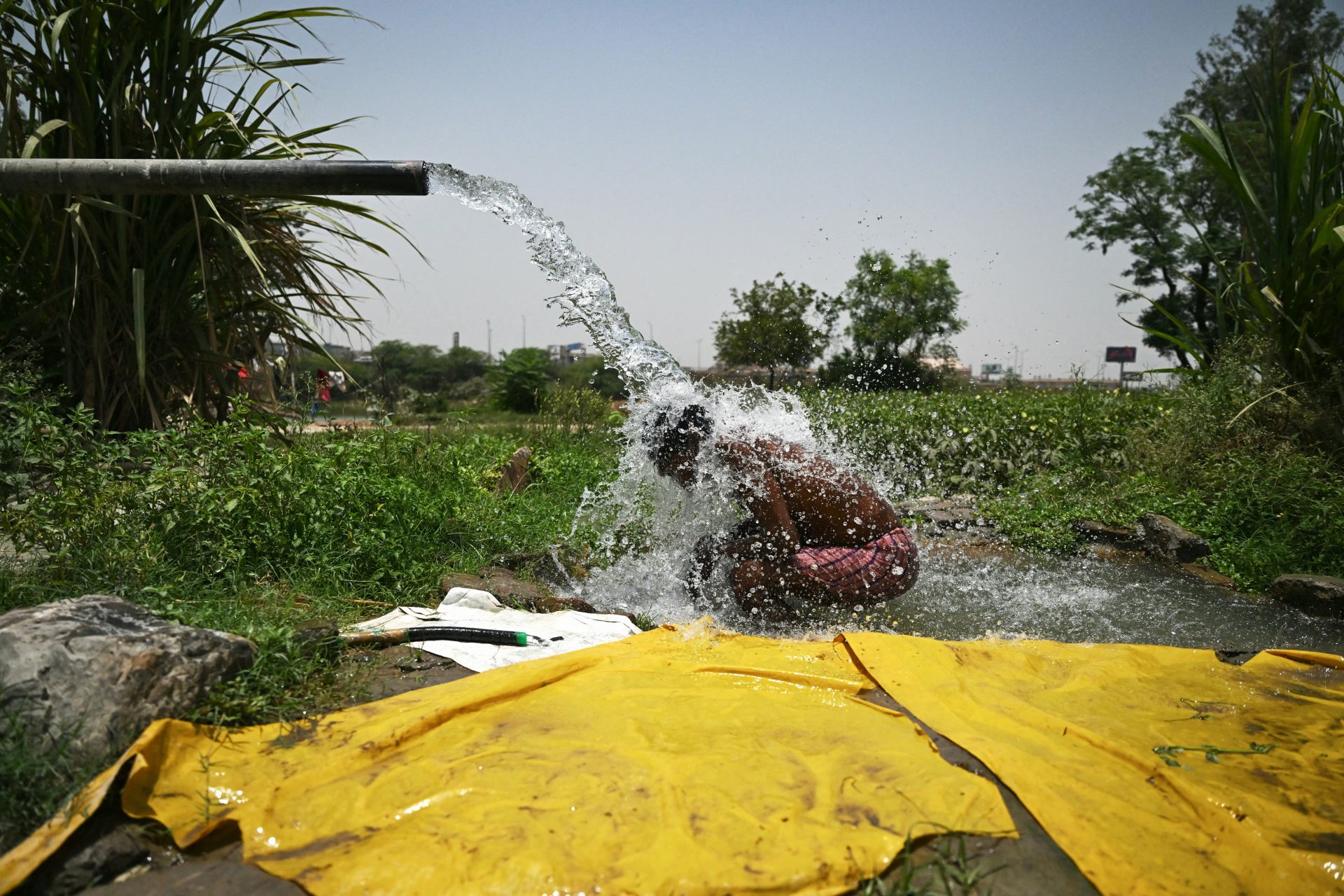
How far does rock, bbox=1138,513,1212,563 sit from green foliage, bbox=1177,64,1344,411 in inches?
61.8

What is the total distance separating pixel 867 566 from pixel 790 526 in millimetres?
513

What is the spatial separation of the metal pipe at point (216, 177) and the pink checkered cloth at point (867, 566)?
2505mm

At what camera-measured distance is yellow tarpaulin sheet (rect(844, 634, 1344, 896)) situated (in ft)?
6.40

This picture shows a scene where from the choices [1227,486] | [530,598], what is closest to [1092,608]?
[1227,486]

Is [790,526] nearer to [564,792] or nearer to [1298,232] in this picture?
[564,792]

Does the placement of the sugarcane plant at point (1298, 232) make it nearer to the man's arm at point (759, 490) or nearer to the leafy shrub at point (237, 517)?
the man's arm at point (759, 490)

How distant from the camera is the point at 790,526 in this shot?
3.98 meters

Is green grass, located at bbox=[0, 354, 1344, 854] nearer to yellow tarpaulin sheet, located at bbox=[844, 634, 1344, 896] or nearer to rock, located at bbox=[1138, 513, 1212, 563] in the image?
rock, located at bbox=[1138, 513, 1212, 563]

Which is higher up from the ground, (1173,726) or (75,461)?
(75,461)

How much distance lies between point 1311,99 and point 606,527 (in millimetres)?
5891

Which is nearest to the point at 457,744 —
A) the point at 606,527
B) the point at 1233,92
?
the point at 606,527

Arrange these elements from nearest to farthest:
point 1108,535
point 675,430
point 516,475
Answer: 1. point 675,430
2. point 1108,535
3. point 516,475

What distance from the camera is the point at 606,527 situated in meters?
5.54

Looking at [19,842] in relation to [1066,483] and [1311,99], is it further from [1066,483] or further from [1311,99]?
[1311,99]
